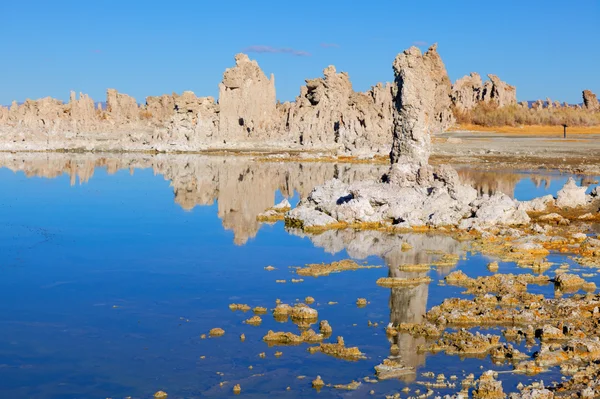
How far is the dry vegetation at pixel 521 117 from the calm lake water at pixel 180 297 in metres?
56.8

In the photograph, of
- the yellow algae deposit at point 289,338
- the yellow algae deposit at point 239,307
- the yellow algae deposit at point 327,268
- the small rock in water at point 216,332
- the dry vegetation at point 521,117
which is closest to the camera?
the yellow algae deposit at point 289,338

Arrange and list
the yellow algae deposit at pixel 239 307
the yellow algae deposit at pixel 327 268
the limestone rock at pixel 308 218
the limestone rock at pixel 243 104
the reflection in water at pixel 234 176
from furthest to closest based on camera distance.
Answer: the limestone rock at pixel 243 104, the reflection in water at pixel 234 176, the limestone rock at pixel 308 218, the yellow algae deposit at pixel 327 268, the yellow algae deposit at pixel 239 307

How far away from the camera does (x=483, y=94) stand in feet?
284

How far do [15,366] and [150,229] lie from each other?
421 inches

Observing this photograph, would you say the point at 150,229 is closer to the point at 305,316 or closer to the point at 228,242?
the point at 228,242

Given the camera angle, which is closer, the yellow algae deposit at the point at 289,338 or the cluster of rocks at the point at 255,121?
the yellow algae deposit at the point at 289,338

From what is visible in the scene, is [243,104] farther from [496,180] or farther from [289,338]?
[289,338]

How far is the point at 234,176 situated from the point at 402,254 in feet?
65.1

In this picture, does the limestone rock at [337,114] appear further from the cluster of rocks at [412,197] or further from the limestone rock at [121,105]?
the limestone rock at [121,105]

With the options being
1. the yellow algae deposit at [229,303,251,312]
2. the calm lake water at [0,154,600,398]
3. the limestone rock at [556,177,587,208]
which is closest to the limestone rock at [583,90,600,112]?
the calm lake water at [0,154,600,398]

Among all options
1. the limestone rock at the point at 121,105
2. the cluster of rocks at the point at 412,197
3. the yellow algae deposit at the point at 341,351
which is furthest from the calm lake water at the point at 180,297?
the limestone rock at the point at 121,105

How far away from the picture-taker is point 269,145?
193ft

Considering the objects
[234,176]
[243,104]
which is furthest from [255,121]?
[234,176]

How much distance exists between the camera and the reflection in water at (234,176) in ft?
79.2
